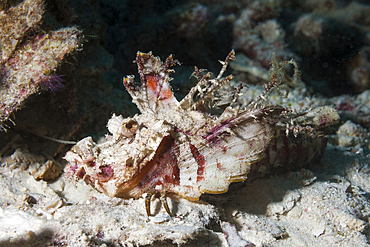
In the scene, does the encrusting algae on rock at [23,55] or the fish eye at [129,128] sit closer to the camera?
the fish eye at [129,128]

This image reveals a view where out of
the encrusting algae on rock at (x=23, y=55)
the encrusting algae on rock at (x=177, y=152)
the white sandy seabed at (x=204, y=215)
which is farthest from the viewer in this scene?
the encrusting algae on rock at (x=23, y=55)

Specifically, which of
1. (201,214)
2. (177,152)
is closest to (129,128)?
(177,152)

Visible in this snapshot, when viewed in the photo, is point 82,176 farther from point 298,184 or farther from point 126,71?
point 126,71

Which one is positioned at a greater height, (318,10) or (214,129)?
(318,10)

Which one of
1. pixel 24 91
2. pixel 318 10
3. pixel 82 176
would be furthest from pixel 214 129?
pixel 318 10

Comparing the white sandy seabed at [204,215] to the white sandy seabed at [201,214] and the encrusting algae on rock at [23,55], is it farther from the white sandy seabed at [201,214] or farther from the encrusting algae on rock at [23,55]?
the encrusting algae on rock at [23,55]

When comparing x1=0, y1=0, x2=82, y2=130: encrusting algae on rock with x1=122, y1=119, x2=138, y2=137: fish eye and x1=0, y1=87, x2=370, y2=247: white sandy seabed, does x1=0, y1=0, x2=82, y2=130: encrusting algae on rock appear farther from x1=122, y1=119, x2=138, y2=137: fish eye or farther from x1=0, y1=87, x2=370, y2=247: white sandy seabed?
x1=122, y1=119, x2=138, y2=137: fish eye

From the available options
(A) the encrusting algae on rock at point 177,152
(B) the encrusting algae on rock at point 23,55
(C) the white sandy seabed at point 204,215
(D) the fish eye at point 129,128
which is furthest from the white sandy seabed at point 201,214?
(B) the encrusting algae on rock at point 23,55

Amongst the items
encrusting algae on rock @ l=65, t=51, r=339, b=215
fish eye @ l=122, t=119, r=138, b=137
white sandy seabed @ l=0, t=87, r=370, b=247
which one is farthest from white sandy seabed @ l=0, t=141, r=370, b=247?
fish eye @ l=122, t=119, r=138, b=137
